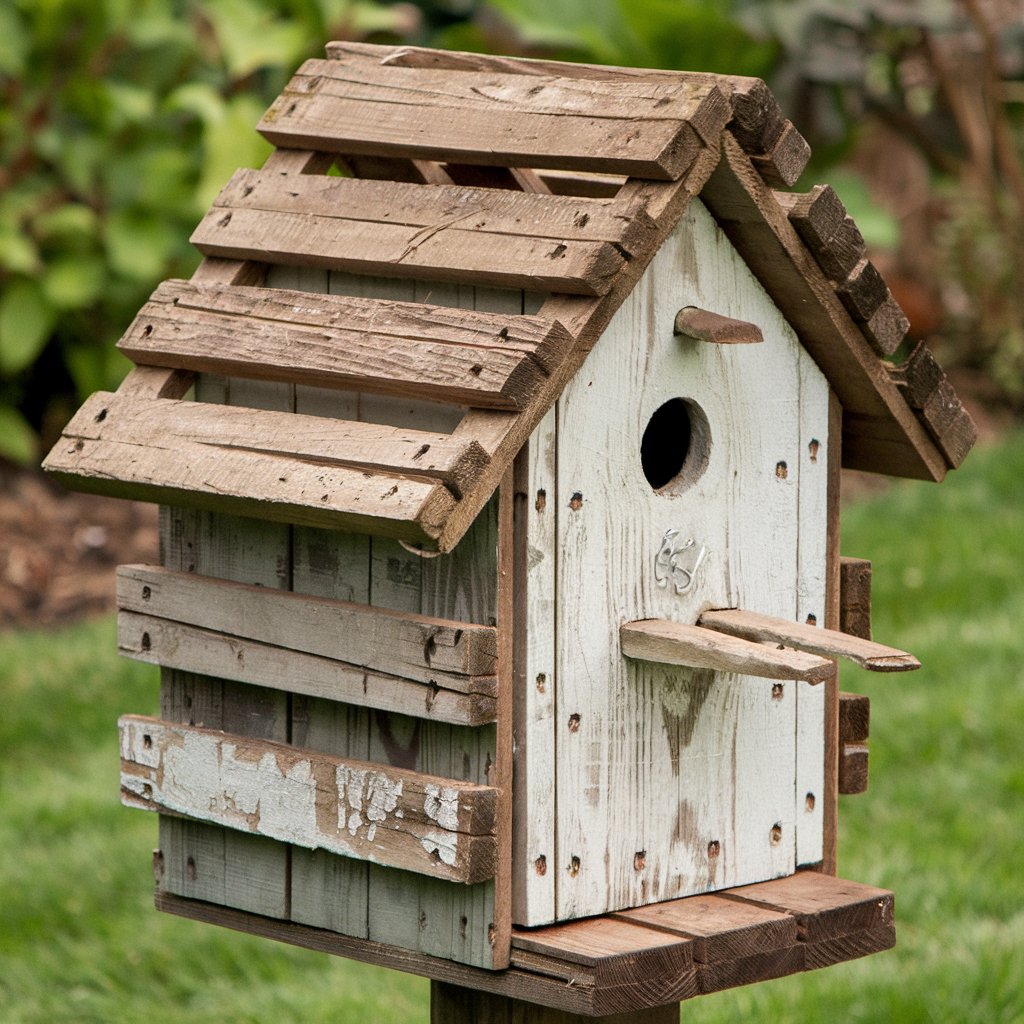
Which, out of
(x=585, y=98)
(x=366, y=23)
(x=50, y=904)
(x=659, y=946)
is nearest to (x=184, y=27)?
(x=366, y=23)

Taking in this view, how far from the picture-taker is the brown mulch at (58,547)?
7.20m

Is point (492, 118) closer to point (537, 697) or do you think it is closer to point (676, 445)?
point (676, 445)

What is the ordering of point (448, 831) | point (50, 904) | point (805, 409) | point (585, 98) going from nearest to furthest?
point (448, 831) < point (585, 98) < point (805, 409) < point (50, 904)

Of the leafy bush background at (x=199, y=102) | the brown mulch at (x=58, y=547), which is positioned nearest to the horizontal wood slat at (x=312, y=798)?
the brown mulch at (x=58, y=547)

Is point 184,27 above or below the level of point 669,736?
above

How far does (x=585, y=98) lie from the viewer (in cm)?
233

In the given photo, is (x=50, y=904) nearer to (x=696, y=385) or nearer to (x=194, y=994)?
(x=194, y=994)

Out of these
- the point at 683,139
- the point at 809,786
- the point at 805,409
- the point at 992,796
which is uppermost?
the point at 683,139

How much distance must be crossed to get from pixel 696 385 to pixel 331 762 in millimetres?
694

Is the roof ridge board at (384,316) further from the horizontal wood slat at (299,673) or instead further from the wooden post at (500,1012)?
the wooden post at (500,1012)

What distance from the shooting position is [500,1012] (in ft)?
8.34

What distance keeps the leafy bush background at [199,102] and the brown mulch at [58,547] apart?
0.23 meters

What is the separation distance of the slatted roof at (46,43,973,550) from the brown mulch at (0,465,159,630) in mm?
4791

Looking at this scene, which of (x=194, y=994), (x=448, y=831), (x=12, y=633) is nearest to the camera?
(x=448, y=831)
